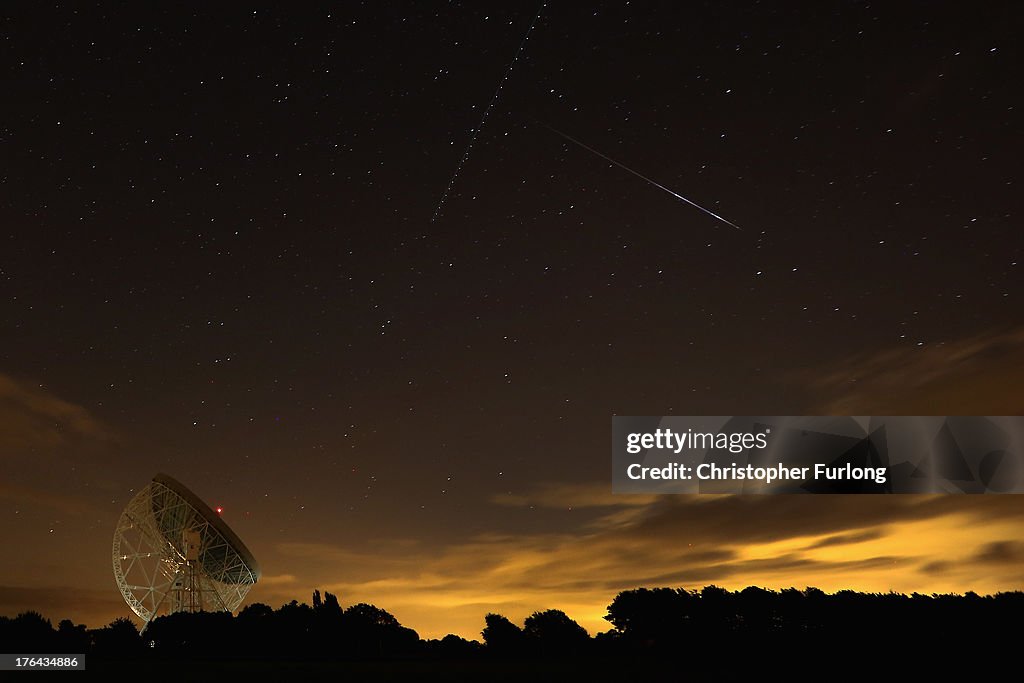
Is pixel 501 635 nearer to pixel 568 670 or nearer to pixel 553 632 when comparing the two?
pixel 553 632

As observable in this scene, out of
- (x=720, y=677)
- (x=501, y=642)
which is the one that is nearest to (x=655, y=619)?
(x=501, y=642)

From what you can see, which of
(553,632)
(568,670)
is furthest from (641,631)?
(568,670)

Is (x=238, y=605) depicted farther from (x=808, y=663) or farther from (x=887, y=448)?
(x=887, y=448)

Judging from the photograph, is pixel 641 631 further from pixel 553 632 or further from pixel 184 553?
pixel 184 553

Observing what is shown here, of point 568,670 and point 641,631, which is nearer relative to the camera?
point 568,670

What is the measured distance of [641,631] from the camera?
48.9 m

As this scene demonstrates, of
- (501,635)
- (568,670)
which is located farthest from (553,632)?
(568,670)

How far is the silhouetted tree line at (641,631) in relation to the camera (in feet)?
131

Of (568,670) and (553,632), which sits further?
(553,632)

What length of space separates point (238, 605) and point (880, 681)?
27812 mm

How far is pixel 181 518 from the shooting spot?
3706 centimetres

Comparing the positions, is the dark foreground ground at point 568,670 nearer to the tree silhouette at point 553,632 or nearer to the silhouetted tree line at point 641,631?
the silhouetted tree line at point 641,631

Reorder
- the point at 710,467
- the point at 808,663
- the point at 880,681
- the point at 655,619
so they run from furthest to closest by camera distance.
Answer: the point at 655,619, the point at 808,663, the point at 880,681, the point at 710,467

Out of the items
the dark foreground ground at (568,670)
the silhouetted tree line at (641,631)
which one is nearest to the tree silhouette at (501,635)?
the silhouetted tree line at (641,631)
